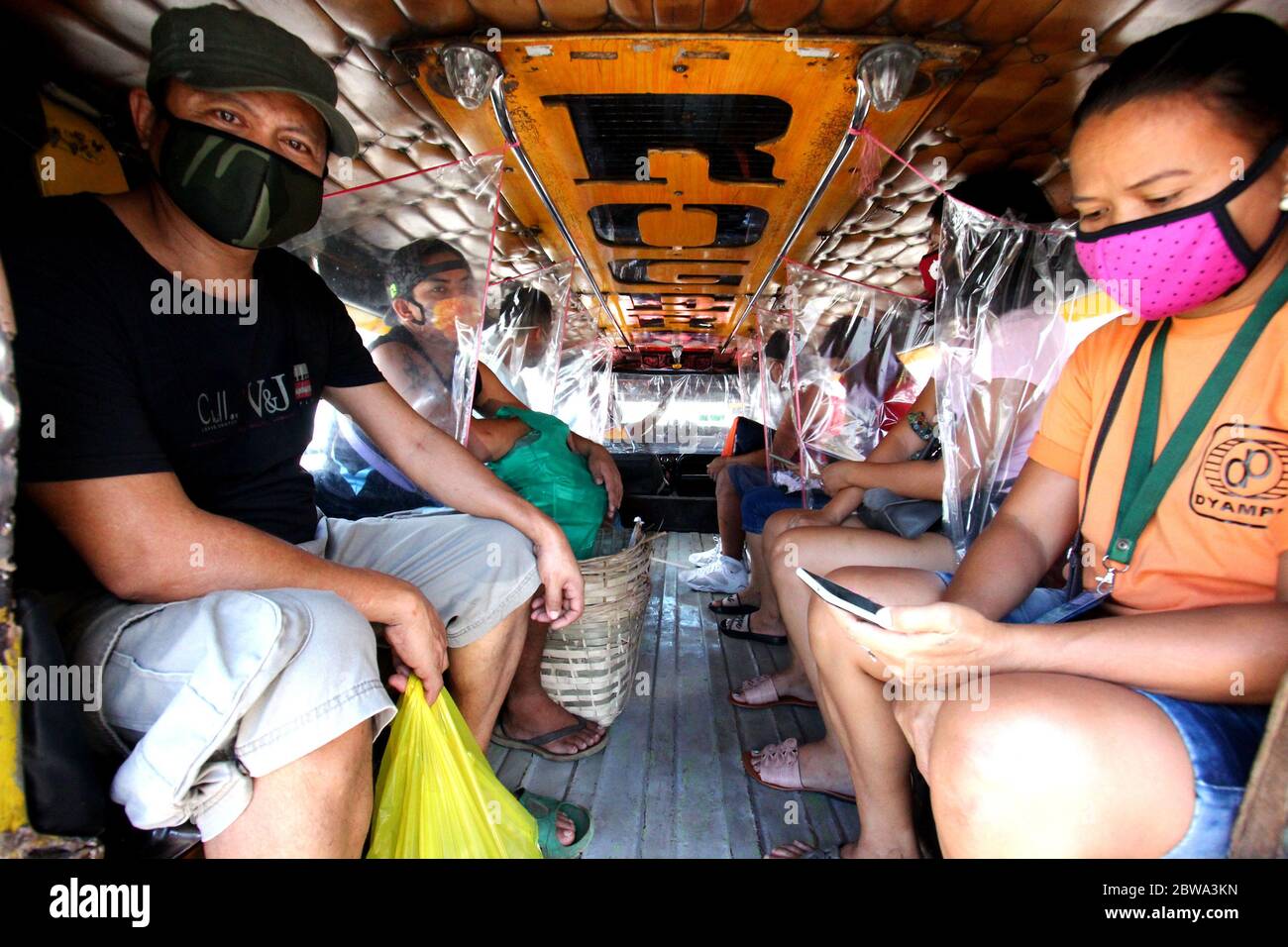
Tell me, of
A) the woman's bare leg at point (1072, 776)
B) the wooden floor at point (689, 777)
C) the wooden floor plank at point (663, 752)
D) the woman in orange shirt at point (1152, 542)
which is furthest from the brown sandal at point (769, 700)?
the woman's bare leg at point (1072, 776)

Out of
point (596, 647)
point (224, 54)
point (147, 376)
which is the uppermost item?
point (224, 54)

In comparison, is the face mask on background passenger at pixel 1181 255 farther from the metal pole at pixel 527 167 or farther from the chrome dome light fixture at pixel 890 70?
the metal pole at pixel 527 167

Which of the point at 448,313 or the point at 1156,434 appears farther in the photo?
the point at 448,313

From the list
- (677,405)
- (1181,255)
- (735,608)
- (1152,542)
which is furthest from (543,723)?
(677,405)

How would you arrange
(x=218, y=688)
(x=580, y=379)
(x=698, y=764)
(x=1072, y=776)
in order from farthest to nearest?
(x=580, y=379) < (x=698, y=764) < (x=218, y=688) < (x=1072, y=776)

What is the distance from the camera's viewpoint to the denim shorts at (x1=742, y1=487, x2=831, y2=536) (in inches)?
124

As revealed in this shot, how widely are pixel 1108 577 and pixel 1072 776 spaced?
0.50m

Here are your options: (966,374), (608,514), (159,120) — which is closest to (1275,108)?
(966,374)

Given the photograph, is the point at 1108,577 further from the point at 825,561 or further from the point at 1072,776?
the point at 825,561

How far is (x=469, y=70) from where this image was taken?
1.88 m

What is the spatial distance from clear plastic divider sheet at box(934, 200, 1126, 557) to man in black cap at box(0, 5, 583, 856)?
50.5 inches

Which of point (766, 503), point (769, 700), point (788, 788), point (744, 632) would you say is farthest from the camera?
point (766, 503)

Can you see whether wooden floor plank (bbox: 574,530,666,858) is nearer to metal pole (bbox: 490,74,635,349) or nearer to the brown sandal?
the brown sandal
